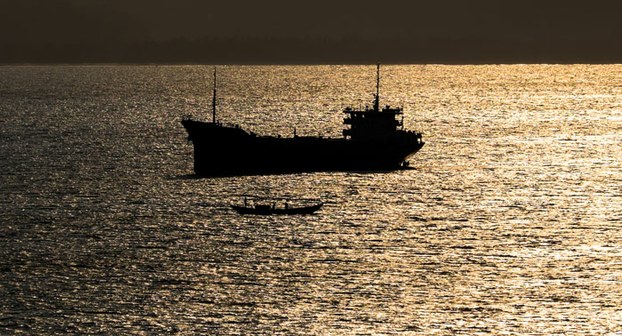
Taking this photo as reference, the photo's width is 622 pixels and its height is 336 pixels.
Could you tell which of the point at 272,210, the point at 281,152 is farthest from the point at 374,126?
the point at 272,210

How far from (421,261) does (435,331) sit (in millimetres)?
23375

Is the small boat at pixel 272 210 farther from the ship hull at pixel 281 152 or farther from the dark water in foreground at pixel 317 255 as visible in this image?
the ship hull at pixel 281 152

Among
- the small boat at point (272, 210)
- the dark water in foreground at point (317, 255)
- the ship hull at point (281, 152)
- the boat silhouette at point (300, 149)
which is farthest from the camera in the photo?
the boat silhouette at point (300, 149)

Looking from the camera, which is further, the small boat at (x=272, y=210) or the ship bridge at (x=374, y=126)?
the ship bridge at (x=374, y=126)

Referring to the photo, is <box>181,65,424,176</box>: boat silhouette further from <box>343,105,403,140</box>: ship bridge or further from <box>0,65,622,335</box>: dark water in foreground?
<box>0,65,622,335</box>: dark water in foreground

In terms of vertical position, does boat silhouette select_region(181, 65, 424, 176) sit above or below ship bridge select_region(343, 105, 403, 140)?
below

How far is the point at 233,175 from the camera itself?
162 metres

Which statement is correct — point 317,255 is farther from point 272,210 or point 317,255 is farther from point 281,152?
point 281,152

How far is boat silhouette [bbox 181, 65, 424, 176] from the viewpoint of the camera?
15825 centimetres

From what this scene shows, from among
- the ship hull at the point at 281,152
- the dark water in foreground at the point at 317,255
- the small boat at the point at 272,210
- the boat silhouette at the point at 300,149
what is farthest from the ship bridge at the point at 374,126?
the small boat at the point at 272,210

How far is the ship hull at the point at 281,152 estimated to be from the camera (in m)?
158

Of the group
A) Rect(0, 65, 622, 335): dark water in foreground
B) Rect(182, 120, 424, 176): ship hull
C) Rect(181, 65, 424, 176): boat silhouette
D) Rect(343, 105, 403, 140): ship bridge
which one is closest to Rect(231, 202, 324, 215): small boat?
Rect(0, 65, 622, 335): dark water in foreground

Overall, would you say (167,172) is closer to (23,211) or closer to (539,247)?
(23,211)

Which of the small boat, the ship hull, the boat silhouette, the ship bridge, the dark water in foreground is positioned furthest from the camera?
the ship bridge
